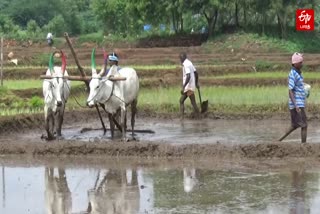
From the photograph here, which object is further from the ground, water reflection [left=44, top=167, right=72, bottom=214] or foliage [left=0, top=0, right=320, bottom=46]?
foliage [left=0, top=0, right=320, bottom=46]

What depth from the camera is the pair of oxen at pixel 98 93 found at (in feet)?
48.4

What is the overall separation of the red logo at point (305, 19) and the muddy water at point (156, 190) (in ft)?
120

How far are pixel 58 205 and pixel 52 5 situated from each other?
7173 centimetres

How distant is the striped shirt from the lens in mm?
13086

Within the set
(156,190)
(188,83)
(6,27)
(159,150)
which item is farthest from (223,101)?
(6,27)

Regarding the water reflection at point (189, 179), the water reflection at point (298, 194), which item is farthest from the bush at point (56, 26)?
the water reflection at point (298, 194)

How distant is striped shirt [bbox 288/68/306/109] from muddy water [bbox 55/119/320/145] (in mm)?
1537

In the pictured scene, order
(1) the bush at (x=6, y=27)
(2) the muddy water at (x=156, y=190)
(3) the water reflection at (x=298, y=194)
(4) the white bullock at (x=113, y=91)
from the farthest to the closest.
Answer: (1) the bush at (x=6, y=27)
(4) the white bullock at (x=113, y=91)
(2) the muddy water at (x=156, y=190)
(3) the water reflection at (x=298, y=194)

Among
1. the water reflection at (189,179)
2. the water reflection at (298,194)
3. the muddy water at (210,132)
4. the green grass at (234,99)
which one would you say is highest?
the water reflection at (298,194)

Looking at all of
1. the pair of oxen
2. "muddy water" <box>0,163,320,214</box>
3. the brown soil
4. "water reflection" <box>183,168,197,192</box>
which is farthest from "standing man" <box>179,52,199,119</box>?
"water reflection" <box>183,168,197,192</box>

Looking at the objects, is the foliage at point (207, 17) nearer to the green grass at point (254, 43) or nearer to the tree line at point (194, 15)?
the tree line at point (194, 15)

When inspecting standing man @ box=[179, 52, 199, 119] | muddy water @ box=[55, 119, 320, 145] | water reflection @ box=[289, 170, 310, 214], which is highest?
standing man @ box=[179, 52, 199, 119]

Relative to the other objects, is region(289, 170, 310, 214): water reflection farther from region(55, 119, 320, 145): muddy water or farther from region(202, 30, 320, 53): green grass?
region(202, 30, 320, 53): green grass

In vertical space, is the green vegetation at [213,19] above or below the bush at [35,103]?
above
